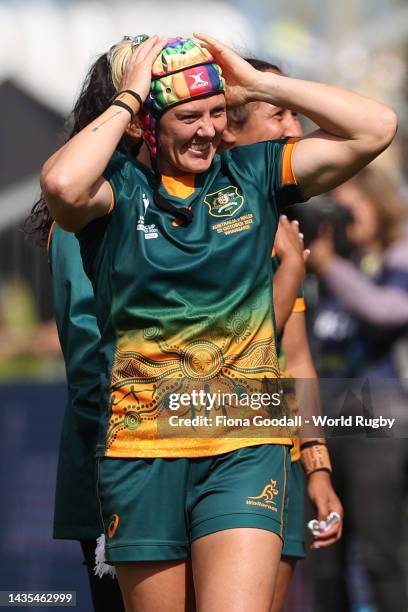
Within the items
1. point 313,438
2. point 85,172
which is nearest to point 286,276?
point 313,438

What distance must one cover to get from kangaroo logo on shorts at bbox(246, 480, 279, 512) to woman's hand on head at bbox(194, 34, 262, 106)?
45.6 inches

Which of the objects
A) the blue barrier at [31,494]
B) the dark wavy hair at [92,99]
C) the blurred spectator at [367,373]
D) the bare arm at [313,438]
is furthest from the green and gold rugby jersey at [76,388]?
the blue barrier at [31,494]

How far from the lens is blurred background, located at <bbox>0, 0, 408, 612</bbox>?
6.88 metres

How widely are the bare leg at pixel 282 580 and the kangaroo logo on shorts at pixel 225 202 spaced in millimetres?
1180

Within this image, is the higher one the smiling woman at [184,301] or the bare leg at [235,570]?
the smiling woman at [184,301]

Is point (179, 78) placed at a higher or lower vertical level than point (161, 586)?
higher

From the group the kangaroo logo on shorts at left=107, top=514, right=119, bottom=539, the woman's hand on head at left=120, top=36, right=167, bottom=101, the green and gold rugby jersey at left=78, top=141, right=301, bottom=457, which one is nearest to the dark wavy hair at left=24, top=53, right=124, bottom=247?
the woman's hand on head at left=120, top=36, right=167, bottom=101

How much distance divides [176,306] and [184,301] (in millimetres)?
27

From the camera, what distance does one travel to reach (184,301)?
3.76 m

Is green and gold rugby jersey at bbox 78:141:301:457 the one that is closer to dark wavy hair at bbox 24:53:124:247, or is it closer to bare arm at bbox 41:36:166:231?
bare arm at bbox 41:36:166:231

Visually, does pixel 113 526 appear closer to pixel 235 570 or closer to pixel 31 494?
pixel 235 570

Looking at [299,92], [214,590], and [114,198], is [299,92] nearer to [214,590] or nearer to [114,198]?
[114,198]

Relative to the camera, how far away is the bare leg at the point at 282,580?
4227 mm

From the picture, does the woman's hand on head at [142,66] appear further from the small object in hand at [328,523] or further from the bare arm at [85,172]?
the small object in hand at [328,523]
